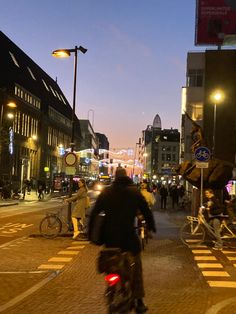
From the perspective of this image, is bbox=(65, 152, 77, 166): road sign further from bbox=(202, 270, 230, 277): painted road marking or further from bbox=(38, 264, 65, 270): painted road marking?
bbox=(202, 270, 230, 277): painted road marking

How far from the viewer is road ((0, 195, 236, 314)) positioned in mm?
8211

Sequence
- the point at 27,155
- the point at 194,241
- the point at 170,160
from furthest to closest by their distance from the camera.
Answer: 1. the point at 170,160
2. the point at 27,155
3. the point at 194,241

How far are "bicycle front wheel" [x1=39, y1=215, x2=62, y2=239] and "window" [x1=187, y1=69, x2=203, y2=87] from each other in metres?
54.1

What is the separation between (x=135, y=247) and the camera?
662cm

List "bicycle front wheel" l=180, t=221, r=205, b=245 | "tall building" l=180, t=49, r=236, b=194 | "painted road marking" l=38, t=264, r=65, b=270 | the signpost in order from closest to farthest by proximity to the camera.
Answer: "painted road marking" l=38, t=264, r=65, b=270
"bicycle front wheel" l=180, t=221, r=205, b=245
the signpost
"tall building" l=180, t=49, r=236, b=194

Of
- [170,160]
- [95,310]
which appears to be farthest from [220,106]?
[170,160]

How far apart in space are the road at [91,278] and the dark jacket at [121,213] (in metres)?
1.66

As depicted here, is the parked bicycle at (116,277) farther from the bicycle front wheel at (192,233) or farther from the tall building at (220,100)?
Result: the tall building at (220,100)

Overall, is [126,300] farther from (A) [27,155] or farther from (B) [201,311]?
(A) [27,155]

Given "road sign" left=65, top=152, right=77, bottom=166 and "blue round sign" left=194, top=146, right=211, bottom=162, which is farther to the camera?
"road sign" left=65, top=152, right=77, bottom=166

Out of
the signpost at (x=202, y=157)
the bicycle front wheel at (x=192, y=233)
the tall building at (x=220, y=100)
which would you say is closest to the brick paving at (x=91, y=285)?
the bicycle front wheel at (x=192, y=233)

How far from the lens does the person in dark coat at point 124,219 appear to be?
21.6 feet

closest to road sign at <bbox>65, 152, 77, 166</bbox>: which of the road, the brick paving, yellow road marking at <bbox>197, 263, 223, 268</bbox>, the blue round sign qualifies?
the road

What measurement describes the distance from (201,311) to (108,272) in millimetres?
2250
